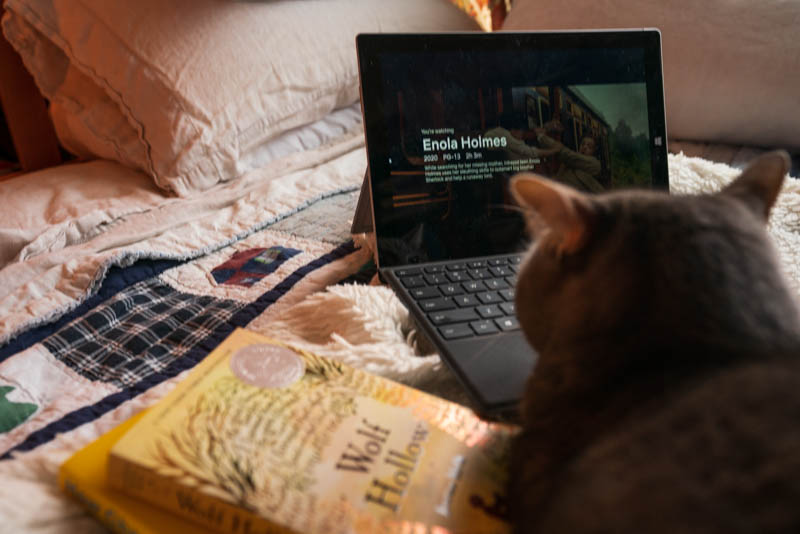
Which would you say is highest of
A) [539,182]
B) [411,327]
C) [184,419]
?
[539,182]

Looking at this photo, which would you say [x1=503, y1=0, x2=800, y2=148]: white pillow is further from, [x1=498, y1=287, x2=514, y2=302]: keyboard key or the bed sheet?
[x1=498, y1=287, x2=514, y2=302]: keyboard key

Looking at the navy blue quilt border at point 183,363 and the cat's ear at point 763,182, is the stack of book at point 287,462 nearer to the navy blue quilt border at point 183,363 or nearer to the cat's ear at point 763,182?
the navy blue quilt border at point 183,363

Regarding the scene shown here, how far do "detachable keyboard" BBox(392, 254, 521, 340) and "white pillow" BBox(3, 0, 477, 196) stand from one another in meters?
0.61

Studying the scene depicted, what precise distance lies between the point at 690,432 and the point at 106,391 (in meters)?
0.55

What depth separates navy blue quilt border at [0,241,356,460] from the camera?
0.52 metres

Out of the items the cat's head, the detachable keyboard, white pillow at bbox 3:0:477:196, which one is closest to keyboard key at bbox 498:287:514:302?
the detachable keyboard

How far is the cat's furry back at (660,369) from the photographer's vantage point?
0.25m

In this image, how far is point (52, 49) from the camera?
1.24 metres

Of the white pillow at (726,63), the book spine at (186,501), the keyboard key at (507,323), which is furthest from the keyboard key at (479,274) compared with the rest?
the white pillow at (726,63)

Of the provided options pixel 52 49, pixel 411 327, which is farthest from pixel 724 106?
pixel 52 49

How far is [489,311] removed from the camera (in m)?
0.64

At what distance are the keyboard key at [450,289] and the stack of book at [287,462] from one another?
0.23 m

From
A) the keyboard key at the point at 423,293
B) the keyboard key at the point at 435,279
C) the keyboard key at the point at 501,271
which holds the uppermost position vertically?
the keyboard key at the point at 423,293

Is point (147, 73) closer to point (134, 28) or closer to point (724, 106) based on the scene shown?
point (134, 28)
